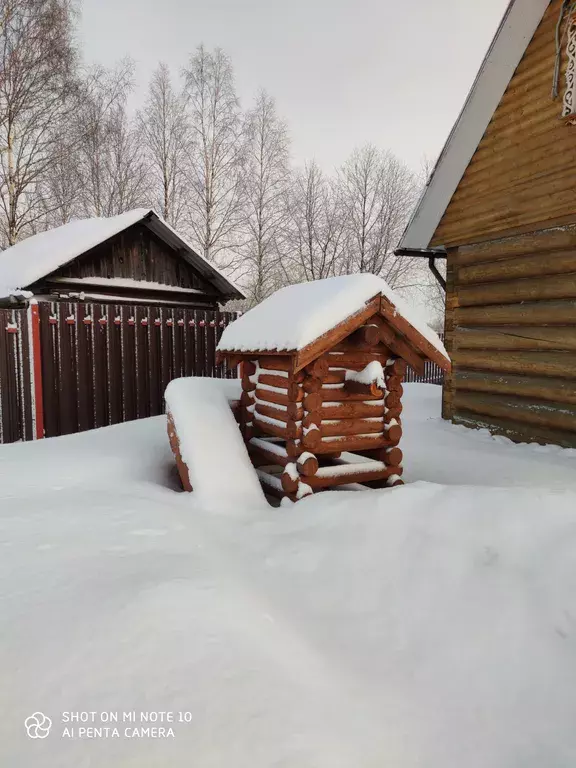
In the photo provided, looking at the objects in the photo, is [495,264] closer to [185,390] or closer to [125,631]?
[185,390]

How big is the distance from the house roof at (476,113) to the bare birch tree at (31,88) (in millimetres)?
11709

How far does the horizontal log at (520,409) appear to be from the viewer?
5676 mm

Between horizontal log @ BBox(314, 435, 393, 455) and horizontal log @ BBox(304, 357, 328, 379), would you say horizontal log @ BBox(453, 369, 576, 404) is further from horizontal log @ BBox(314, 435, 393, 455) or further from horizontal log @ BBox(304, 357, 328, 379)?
horizontal log @ BBox(304, 357, 328, 379)

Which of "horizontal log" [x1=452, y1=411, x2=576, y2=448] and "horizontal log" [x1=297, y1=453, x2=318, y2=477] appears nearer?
"horizontal log" [x1=297, y1=453, x2=318, y2=477]

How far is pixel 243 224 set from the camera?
741 inches

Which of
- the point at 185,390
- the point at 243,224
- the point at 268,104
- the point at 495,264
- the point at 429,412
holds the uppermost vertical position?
the point at 268,104

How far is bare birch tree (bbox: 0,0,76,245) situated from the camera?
472 inches

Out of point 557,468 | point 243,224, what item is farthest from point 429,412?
point 243,224

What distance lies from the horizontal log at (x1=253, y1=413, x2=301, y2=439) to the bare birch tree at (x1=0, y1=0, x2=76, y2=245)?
12872 mm

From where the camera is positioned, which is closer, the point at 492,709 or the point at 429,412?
the point at 492,709

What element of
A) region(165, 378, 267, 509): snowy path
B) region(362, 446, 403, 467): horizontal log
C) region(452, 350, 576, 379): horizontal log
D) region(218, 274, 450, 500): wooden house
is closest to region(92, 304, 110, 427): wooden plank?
region(165, 378, 267, 509): snowy path

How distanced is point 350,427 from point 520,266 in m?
4.09

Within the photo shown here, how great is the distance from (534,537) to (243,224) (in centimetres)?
1840

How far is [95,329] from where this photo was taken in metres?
6.29
